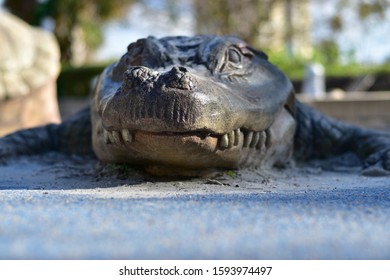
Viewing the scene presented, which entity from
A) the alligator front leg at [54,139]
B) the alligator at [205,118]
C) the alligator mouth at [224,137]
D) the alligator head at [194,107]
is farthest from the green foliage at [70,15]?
the alligator mouth at [224,137]

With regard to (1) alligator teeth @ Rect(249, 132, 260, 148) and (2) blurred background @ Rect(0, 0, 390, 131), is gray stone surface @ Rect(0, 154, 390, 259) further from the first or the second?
A: (2) blurred background @ Rect(0, 0, 390, 131)

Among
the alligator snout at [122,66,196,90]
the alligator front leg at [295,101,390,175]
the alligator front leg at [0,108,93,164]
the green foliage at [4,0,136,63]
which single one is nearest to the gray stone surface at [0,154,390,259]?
the alligator snout at [122,66,196,90]

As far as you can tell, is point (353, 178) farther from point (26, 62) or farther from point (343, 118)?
point (26, 62)

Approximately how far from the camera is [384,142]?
369 cm

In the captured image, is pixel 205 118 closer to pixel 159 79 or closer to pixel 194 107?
pixel 194 107

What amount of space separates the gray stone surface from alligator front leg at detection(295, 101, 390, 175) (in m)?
1.11

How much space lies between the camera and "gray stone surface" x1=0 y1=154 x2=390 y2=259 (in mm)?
1333

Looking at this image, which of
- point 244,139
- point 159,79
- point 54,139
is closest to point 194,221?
point 159,79

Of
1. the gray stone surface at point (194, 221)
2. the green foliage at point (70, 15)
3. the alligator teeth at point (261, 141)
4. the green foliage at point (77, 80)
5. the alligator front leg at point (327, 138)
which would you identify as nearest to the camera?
the gray stone surface at point (194, 221)

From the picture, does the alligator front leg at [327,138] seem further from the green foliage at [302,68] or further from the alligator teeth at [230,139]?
the green foliage at [302,68]

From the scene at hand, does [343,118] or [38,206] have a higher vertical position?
[38,206]

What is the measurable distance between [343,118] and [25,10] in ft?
51.0

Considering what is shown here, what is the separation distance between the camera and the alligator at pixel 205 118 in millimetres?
2447
